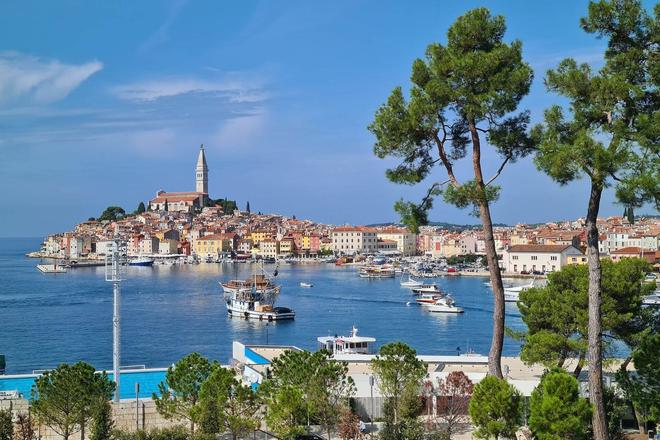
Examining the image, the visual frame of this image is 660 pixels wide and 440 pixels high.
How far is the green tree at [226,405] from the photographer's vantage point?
7.51 m

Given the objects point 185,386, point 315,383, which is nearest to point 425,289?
point 315,383

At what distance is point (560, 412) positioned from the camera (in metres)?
5.92

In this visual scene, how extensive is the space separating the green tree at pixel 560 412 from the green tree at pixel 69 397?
418 centimetres

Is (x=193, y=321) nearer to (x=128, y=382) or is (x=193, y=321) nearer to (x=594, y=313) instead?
(x=128, y=382)

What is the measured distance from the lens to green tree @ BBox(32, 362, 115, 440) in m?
7.59

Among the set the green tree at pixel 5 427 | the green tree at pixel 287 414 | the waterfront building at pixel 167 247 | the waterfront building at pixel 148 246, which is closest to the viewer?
the green tree at pixel 5 427

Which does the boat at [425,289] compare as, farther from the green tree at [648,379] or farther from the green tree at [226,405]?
the green tree at [648,379]

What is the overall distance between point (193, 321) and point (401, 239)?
169 ft

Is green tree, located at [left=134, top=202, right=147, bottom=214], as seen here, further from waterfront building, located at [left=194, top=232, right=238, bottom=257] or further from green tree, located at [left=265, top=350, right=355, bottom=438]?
green tree, located at [left=265, top=350, right=355, bottom=438]


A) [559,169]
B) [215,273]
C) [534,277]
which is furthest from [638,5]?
[215,273]

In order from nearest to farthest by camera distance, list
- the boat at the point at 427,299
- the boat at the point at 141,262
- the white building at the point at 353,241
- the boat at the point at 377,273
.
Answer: the boat at the point at 427,299 → the boat at the point at 377,273 → the boat at the point at 141,262 → the white building at the point at 353,241

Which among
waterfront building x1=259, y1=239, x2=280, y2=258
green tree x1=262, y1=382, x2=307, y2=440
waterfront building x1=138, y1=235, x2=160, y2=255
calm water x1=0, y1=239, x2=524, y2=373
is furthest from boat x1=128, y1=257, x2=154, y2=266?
green tree x1=262, y1=382, x2=307, y2=440

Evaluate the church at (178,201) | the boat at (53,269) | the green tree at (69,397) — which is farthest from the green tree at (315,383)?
the church at (178,201)

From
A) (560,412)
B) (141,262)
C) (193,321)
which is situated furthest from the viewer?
(141,262)
